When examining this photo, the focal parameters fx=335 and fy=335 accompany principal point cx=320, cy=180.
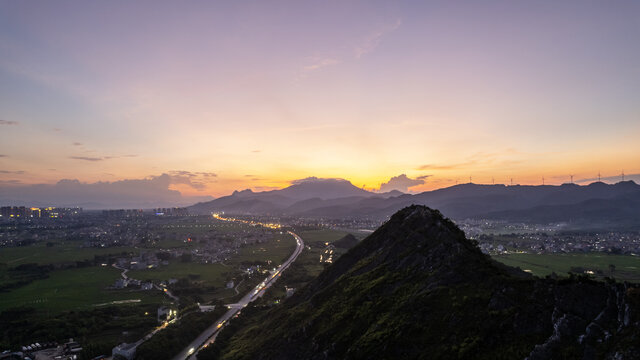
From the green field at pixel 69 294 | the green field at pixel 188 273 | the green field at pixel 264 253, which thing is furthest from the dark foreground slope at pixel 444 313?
the green field at pixel 264 253

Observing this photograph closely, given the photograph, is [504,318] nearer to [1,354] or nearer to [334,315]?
[334,315]

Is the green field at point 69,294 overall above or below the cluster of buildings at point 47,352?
below

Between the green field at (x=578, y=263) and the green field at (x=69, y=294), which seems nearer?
the green field at (x=69, y=294)

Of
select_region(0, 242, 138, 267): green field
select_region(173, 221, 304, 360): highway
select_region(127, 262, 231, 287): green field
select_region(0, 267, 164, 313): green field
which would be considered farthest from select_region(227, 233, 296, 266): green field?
select_region(0, 242, 138, 267): green field

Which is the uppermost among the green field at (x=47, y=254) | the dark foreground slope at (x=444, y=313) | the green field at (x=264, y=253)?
the dark foreground slope at (x=444, y=313)

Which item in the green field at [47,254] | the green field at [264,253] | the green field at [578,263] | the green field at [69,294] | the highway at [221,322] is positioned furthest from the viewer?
the green field at [47,254]

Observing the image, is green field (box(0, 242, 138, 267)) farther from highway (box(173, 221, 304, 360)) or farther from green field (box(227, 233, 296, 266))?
highway (box(173, 221, 304, 360))

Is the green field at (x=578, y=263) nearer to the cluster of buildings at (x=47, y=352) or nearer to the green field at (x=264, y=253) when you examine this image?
the green field at (x=264, y=253)

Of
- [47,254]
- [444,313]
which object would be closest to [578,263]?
[444,313]
